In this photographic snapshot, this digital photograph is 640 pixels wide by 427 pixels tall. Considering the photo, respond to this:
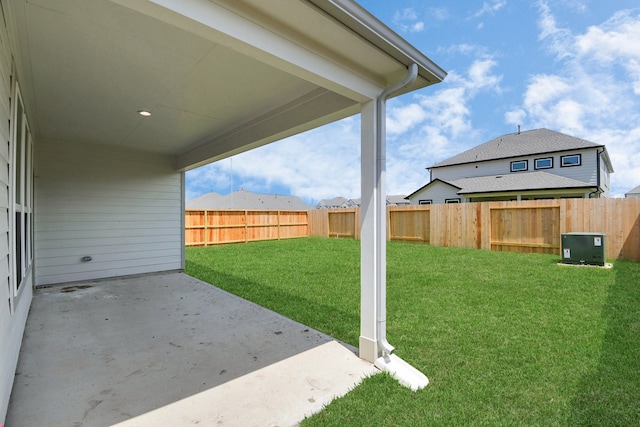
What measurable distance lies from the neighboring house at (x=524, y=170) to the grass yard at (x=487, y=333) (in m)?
8.79

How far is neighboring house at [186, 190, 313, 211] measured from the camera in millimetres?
27800

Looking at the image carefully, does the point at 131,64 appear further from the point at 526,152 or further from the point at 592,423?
the point at 526,152

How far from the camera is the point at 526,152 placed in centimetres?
1644

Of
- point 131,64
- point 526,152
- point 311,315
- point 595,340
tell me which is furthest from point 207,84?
point 526,152

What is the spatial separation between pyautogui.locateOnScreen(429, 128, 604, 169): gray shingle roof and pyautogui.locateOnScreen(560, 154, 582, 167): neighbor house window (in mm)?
413

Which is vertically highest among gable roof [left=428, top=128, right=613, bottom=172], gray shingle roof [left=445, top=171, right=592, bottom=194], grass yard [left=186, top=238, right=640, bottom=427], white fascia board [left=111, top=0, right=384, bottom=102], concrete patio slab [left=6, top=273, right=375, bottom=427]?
gable roof [left=428, top=128, right=613, bottom=172]

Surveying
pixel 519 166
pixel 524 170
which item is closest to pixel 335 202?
pixel 519 166

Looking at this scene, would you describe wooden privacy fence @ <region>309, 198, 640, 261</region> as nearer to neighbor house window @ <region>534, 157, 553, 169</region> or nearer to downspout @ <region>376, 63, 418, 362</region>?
downspout @ <region>376, 63, 418, 362</region>

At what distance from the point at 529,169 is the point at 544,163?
70 centimetres

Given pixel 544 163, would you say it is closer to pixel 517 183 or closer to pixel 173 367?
pixel 517 183

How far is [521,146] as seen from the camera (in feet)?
56.2

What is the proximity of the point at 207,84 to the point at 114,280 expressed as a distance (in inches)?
181

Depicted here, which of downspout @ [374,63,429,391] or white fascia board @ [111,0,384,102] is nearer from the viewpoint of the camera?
white fascia board @ [111,0,384,102]

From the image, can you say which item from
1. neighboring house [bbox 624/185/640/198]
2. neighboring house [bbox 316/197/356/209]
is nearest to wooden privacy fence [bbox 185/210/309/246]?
neighboring house [bbox 316/197/356/209]
